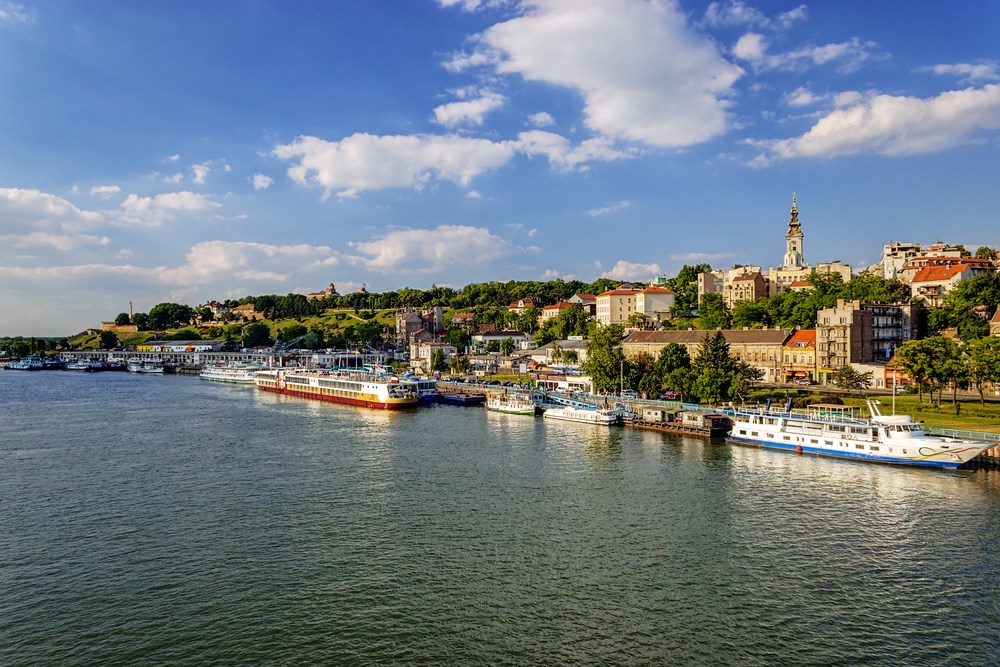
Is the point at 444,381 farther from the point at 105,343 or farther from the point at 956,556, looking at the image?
the point at 105,343

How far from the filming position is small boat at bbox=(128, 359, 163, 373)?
14945 cm

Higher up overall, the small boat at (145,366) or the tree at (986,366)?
the tree at (986,366)

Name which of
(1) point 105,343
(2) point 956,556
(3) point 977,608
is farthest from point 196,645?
(1) point 105,343

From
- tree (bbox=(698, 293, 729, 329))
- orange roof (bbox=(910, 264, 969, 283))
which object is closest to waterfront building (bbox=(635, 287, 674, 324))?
tree (bbox=(698, 293, 729, 329))

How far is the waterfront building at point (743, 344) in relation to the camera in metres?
76.2

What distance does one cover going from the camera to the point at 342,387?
81.0 meters

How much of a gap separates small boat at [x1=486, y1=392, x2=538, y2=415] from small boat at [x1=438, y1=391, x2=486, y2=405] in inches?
289

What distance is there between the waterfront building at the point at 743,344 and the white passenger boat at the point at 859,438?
2702 cm

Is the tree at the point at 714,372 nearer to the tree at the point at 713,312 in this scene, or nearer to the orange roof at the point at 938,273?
the tree at the point at 713,312

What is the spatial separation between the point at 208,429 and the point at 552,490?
3500 cm

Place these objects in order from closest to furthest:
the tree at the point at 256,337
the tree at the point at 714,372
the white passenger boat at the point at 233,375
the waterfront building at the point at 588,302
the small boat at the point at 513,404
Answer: the tree at the point at 714,372 < the small boat at the point at 513,404 < the white passenger boat at the point at 233,375 < the waterfront building at the point at 588,302 < the tree at the point at 256,337

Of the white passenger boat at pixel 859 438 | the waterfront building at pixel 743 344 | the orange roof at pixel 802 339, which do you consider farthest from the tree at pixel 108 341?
the white passenger boat at pixel 859 438

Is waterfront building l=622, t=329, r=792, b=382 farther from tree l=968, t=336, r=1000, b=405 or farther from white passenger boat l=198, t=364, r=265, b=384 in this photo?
white passenger boat l=198, t=364, r=265, b=384

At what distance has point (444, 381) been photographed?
3718 inches
